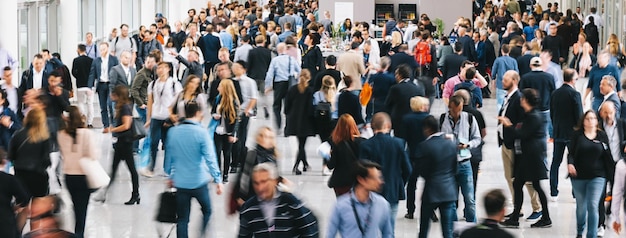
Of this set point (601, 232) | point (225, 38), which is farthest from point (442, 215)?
point (225, 38)

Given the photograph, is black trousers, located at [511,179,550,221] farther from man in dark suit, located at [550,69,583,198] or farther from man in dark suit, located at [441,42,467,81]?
man in dark suit, located at [441,42,467,81]

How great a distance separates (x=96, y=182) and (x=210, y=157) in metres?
1.10

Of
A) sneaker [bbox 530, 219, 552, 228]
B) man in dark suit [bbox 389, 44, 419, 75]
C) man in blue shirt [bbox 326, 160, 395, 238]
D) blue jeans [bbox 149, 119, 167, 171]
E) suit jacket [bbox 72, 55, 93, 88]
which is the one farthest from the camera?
suit jacket [bbox 72, 55, 93, 88]

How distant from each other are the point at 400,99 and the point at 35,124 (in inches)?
196

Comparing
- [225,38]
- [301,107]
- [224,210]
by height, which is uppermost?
[225,38]

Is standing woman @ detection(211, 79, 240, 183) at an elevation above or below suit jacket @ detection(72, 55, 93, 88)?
below

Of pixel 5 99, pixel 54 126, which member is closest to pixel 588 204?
pixel 54 126

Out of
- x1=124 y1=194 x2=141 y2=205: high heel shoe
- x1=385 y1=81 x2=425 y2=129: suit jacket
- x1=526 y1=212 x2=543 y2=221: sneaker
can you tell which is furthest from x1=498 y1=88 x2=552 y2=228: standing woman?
x1=124 y1=194 x2=141 y2=205: high heel shoe

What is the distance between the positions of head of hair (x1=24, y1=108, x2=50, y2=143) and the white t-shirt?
3.95m

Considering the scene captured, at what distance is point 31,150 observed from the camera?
11453 millimetres

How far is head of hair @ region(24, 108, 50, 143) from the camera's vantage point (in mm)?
11430

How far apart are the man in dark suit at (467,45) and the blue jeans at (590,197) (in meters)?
13.0

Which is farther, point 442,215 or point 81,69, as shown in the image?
point 81,69

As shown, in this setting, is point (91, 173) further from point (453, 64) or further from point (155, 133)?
point (453, 64)
